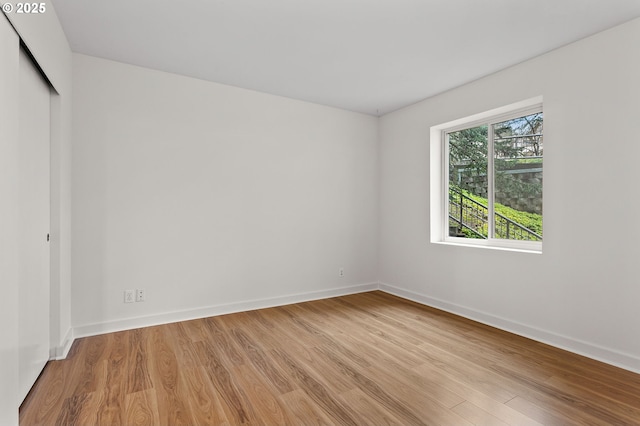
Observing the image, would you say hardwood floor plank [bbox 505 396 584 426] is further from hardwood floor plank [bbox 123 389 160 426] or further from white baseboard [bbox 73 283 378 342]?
white baseboard [bbox 73 283 378 342]

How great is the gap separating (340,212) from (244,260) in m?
1.46

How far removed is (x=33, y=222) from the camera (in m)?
2.08

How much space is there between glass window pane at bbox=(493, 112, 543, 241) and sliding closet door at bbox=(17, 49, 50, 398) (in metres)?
3.95

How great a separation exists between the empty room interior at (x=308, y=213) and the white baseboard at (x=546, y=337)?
17 millimetres

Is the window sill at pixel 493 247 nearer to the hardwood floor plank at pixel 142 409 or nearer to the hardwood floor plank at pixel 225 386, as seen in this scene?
the hardwood floor plank at pixel 225 386

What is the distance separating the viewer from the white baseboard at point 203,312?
295 cm

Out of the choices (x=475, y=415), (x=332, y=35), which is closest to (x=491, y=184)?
(x=332, y=35)

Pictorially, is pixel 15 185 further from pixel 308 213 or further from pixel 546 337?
pixel 546 337

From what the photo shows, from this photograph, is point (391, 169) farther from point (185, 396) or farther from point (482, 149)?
point (185, 396)

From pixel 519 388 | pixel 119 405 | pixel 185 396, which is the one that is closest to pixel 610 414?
pixel 519 388

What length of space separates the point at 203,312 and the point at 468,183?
3.33 meters

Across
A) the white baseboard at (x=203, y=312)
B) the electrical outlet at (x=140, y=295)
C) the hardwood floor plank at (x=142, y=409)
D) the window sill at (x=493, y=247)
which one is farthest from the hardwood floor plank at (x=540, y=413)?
the electrical outlet at (x=140, y=295)

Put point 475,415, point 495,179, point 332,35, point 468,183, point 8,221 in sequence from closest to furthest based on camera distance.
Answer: point 8,221 < point 475,415 < point 332,35 < point 495,179 < point 468,183

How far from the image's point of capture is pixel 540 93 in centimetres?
287
